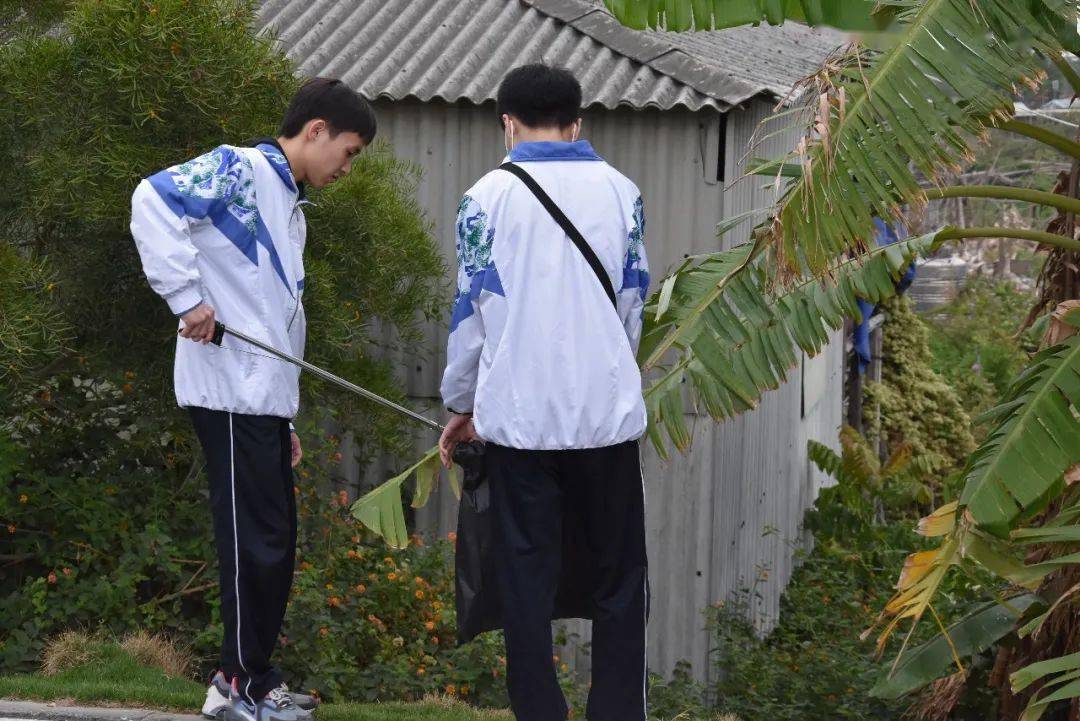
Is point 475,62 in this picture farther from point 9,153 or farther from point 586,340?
Answer: point 586,340

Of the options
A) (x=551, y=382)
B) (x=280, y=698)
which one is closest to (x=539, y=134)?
(x=551, y=382)

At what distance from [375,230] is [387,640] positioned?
6.52 feet

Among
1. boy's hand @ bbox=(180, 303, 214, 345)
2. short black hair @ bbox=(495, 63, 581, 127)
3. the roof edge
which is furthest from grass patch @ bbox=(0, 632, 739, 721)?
the roof edge

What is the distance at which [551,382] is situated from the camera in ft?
13.3

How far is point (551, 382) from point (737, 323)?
1479 millimetres

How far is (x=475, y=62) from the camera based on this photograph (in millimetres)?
8359

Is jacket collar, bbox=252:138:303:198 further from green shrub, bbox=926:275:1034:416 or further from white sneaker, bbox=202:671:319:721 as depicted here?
green shrub, bbox=926:275:1034:416

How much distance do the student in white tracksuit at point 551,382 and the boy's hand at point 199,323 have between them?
0.75m

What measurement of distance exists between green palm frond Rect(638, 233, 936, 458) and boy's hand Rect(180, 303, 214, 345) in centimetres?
162

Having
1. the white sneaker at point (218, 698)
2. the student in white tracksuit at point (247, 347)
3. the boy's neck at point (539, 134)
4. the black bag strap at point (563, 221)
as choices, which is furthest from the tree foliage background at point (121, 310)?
the black bag strap at point (563, 221)

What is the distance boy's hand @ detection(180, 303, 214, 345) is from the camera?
4258 millimetres

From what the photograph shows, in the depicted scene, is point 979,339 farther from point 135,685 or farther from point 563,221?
point 563,221

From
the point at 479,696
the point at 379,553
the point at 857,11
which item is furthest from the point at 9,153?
the point at 857,11

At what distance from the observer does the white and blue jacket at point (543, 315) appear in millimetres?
4047
